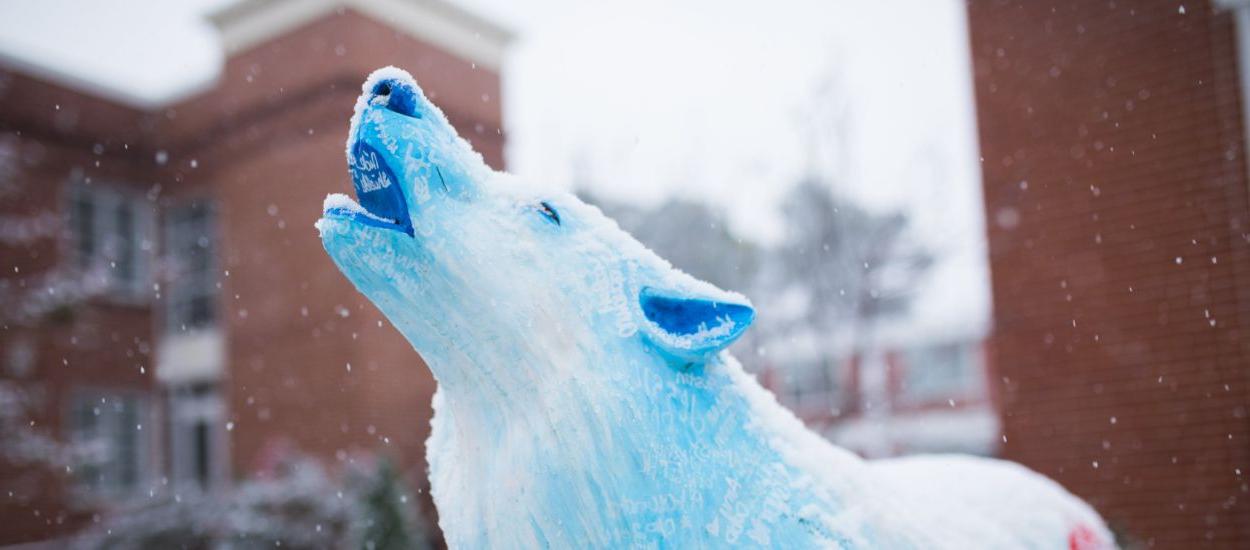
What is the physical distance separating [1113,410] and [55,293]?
8646 mm

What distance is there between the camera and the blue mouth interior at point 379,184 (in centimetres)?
165

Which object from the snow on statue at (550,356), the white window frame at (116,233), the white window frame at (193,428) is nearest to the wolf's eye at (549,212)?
the snow on statue at (550,356)

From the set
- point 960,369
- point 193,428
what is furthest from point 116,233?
point 960,369

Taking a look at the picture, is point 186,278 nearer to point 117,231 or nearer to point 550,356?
point 117,231

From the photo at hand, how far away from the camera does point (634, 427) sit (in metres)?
1.71

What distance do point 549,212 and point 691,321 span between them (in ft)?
1.05

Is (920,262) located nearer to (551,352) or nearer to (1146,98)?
(1146,98)

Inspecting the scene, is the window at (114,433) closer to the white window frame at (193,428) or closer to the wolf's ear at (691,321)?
the white window frame at (193,428)

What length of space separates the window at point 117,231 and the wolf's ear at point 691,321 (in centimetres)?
1288

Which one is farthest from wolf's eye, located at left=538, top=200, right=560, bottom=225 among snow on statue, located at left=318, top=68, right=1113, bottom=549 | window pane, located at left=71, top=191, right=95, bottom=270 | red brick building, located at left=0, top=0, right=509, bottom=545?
window pane, located at left=71, top=191, right=95, bottom=270

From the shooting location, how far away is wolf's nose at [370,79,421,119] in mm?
1685

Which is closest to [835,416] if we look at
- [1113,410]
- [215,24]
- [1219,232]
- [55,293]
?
[1113,410]

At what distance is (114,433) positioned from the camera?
13.6 meters

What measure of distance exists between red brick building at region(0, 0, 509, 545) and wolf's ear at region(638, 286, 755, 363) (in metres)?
5.27
